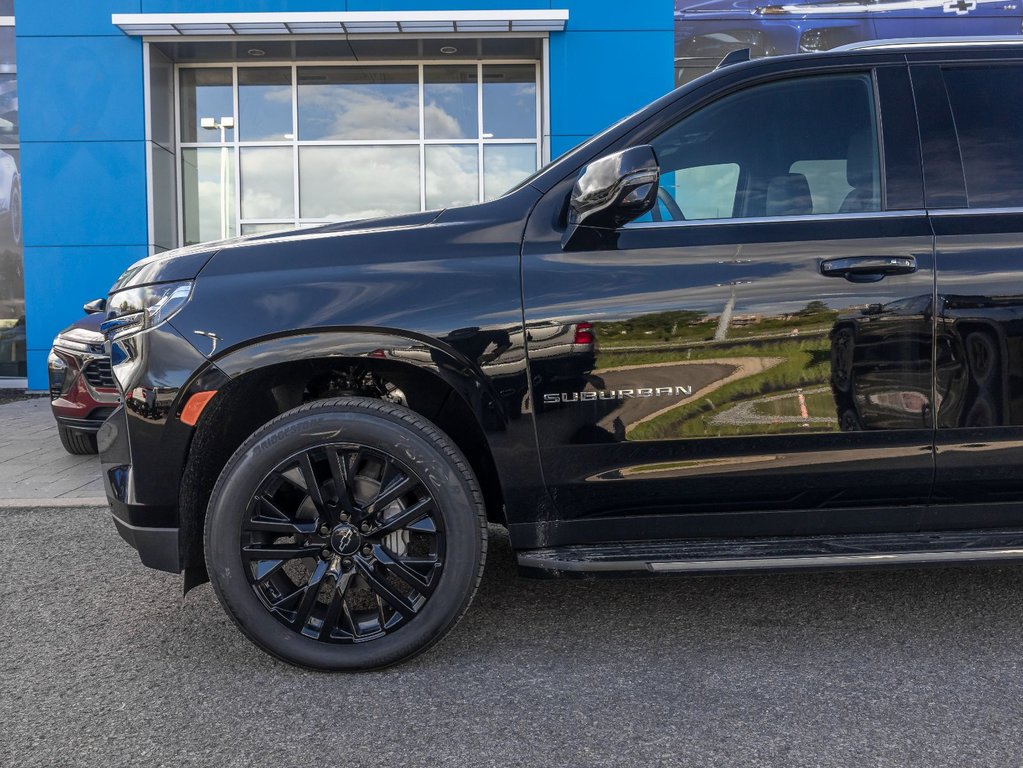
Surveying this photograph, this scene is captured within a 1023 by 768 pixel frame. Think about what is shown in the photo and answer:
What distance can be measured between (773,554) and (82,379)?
456cm

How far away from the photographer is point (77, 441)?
6445 mm

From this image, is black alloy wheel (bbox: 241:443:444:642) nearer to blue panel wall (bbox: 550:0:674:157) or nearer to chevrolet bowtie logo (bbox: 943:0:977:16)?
blue panel wall (bbox: 550:0:674:157)

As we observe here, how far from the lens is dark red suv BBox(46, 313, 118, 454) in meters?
5.47

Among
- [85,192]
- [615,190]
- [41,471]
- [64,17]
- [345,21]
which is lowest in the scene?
[41,471]

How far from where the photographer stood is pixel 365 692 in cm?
246

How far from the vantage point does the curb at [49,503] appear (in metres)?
4.83

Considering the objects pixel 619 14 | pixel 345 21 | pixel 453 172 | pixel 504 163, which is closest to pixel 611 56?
pixel 619 14

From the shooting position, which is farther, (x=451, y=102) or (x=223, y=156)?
(x=223, y=156)

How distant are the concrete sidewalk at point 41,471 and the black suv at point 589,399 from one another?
2748 millimetres

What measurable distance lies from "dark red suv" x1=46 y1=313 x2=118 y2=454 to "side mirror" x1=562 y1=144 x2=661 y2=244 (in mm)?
3841

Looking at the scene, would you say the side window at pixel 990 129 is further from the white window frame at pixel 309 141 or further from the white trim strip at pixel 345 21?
the white window frame at pixel 309 141

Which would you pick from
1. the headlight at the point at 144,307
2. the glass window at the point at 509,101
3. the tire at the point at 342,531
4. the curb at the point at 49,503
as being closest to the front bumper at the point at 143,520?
the tire at the point at 342,531

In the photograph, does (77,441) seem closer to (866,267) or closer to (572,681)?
(572,681)

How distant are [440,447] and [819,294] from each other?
1.15m
